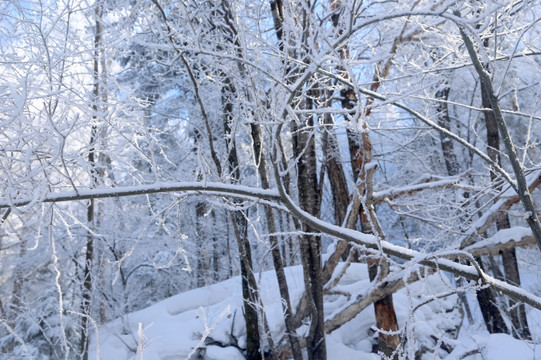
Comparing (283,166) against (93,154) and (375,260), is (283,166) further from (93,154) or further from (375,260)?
(93,154)

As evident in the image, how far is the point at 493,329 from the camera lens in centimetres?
790

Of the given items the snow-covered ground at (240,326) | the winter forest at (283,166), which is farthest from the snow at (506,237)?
the snow-covered ground at (240,326)

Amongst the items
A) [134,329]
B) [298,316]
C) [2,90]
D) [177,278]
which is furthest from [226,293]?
[177,278]

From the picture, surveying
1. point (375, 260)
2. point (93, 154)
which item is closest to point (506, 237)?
point (375, 260)

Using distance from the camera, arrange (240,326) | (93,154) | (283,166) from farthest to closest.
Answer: (93,154) → (240,326) → (283,166)

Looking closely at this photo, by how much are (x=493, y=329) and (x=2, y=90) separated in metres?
8.03

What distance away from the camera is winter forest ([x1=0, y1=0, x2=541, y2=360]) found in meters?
2.22

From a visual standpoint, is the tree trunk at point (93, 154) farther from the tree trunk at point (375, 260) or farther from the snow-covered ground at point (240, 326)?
the tree trunk at point (375, 260)

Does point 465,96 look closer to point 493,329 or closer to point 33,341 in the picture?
point 493,329

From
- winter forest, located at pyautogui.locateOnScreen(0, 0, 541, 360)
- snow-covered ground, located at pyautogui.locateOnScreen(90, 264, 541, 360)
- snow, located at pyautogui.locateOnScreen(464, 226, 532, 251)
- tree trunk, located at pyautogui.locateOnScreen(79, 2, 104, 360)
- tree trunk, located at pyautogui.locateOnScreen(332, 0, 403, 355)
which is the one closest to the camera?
winter forest, located at pyautogui.locateOnScreen(0, 0, 541, 360)

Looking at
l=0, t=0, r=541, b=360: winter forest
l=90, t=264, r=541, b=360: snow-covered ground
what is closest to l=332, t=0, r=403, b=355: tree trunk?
l=0, t=0, r=541, b=360: winter forest

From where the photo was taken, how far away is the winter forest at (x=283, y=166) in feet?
7.30

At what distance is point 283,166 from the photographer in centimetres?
291

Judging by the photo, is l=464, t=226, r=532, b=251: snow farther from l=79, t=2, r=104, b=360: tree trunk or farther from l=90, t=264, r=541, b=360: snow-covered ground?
l=79, t=2, r=104, b=360: tree trunk
